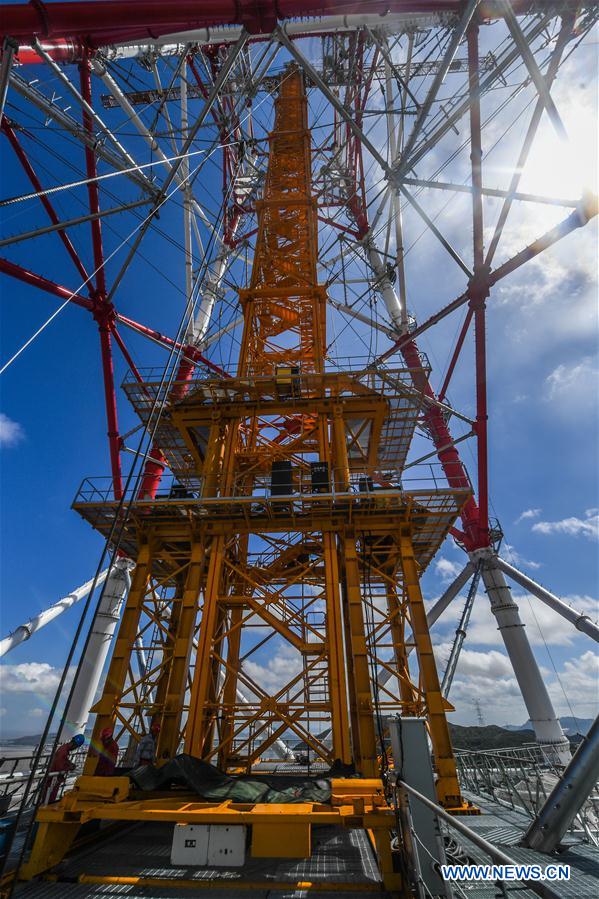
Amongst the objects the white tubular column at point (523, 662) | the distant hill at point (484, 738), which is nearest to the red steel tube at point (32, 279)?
the white tubular column at point (523, 662)

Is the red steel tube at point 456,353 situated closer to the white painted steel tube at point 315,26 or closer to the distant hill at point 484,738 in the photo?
the white painted steel tube at point 315,26

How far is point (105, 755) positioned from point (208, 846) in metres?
4.04

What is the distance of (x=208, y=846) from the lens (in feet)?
23.6

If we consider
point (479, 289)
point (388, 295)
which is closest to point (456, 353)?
point (479, 289)

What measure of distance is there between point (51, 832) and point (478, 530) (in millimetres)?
19208

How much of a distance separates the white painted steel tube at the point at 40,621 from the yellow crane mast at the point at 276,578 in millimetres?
4429

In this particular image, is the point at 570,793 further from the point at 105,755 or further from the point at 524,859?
the point at 105,755

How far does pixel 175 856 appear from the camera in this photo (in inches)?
279

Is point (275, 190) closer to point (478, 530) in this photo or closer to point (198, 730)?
point (478, 530)

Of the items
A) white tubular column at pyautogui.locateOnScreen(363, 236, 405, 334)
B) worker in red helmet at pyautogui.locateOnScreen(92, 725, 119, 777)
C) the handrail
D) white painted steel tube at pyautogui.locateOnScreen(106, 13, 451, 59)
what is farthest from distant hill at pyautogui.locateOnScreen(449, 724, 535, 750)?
white painted steel tube at pyautogui.locateOnScreen(106, 13, 451, 59)

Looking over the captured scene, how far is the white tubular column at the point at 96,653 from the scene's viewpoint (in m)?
18.2

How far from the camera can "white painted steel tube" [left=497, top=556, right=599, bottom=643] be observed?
18.3 m

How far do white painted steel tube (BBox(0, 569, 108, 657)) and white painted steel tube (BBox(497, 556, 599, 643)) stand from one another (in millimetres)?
17217

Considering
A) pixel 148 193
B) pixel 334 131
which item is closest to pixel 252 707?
pixel 148 193
